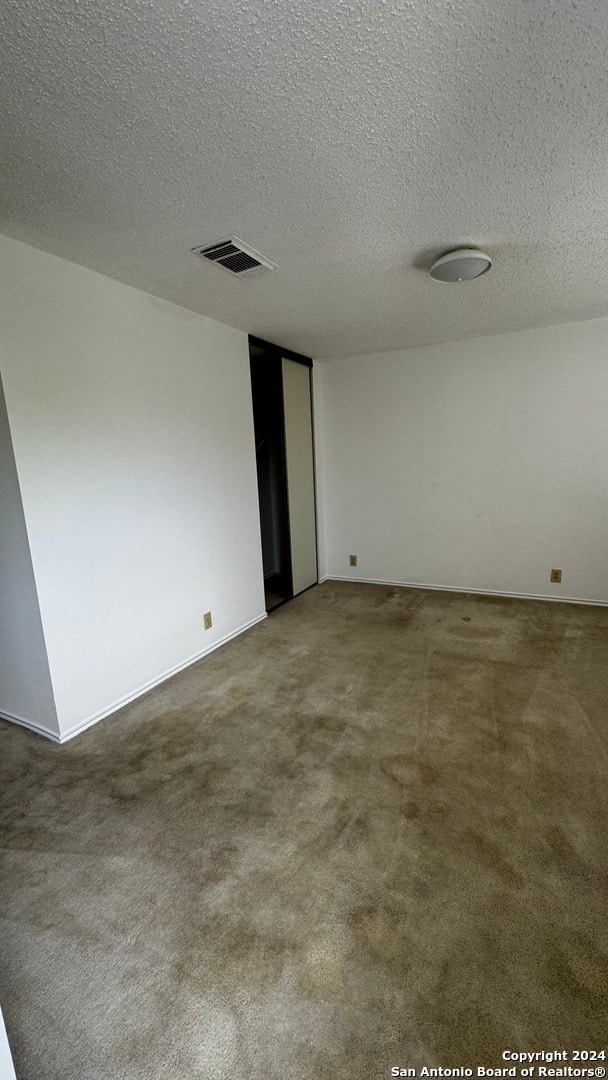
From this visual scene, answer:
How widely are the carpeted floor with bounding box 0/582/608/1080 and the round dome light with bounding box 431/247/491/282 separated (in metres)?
2.26

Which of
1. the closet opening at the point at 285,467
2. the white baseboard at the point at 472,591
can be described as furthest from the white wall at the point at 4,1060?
the white baseboard at the point at 472,591

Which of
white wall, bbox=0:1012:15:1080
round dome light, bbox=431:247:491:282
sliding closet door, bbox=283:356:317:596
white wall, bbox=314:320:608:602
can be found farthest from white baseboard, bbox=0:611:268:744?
round dome light, bbox=431:247:491:282

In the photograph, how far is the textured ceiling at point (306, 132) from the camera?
1.02 meters

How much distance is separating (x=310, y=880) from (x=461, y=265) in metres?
2.70

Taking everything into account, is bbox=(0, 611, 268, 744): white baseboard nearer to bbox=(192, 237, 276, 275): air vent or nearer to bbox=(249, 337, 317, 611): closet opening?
bbox=(249, 337, 317, 611): closet opening

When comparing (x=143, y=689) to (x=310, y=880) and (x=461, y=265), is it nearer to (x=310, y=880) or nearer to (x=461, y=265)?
(x=310, y=880)

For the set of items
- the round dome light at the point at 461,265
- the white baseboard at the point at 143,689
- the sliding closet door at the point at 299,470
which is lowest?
the white baseboard at the point at 143,689

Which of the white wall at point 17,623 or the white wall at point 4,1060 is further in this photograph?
the white wall at point 17,623

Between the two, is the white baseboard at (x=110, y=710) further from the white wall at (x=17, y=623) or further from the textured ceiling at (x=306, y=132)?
the textured ceiling at (x=306, y=132)

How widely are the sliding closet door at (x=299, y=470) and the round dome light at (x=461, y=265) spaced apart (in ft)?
6.30

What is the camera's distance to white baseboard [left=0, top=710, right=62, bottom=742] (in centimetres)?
226

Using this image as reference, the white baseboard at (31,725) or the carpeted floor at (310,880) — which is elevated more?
the white baseboard at (31,725)

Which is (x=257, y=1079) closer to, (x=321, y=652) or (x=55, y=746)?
(x=55, y=746)

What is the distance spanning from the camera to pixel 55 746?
7.26 ft
